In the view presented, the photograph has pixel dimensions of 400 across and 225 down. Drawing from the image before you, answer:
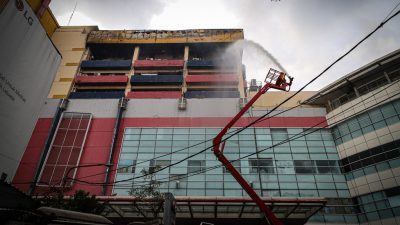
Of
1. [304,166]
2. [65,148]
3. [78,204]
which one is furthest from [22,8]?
[304,166]

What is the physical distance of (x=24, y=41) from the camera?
23.8 ft

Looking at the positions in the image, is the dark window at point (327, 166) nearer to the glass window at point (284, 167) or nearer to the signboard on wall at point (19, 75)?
the glass window at point (284, 167)

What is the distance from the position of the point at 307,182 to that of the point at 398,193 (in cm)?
784

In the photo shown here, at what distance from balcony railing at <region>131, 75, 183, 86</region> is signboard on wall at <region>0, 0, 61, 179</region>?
136ft

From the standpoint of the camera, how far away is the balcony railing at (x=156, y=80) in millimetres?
49250

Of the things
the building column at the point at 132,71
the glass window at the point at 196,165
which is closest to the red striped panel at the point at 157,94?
the building column at the point at 132,71

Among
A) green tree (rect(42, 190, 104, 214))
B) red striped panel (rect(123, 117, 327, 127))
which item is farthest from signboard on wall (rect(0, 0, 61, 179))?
red striped panel (rect(123, 117, 327, 127))

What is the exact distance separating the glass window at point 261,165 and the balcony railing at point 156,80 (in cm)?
2562

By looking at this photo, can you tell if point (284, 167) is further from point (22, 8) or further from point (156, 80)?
point (156, 80)

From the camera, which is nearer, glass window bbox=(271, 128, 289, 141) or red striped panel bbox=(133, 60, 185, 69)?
glass window bbox=(271, 128, 289, 141)

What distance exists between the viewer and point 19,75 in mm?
7223

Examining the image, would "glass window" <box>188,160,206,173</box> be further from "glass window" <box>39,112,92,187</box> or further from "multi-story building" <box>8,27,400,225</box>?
"glass window" <box>39,112,92,187</box>

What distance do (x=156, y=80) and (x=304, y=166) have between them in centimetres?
3153

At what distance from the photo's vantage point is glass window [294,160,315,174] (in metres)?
28.7
